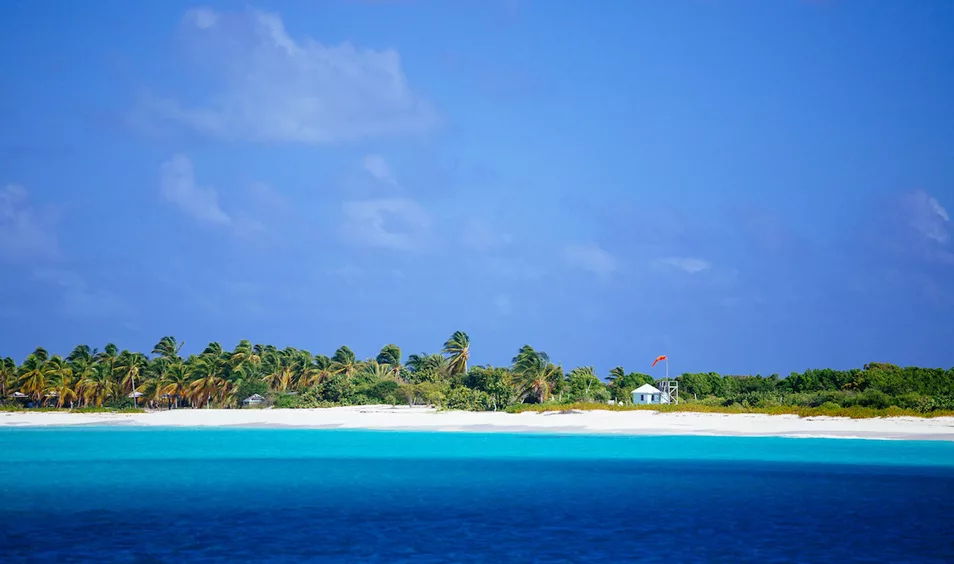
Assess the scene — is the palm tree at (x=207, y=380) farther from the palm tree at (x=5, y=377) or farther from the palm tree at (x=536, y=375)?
the palm tree at (x=536, y=375)

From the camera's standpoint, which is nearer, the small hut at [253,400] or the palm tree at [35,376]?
the small hut at [253,400]

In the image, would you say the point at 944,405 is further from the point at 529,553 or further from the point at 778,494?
the point at 529,553

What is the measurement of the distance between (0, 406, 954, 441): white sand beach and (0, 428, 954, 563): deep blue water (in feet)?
18.1

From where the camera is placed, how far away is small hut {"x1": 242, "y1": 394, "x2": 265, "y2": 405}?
86.6m

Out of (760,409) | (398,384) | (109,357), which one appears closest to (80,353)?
(109,357)

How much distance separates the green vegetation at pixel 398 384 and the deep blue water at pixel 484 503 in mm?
17495

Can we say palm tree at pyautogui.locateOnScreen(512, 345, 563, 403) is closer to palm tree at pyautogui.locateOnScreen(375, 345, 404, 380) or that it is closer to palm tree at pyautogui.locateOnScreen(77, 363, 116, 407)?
palm tree at pyautogui.locateOnScreen(375, 345, 404, 380)

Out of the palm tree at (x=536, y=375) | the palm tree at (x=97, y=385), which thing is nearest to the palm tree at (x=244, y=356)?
the palm tree at (x=97, y=385)

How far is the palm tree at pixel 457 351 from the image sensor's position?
93438mm

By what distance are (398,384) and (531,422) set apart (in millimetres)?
27523

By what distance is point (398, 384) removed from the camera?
→ 84000 mm

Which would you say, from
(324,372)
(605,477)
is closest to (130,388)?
(324,372)

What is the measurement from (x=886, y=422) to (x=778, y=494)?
26.7 m

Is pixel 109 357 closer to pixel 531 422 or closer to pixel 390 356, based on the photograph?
pixel 390 356
